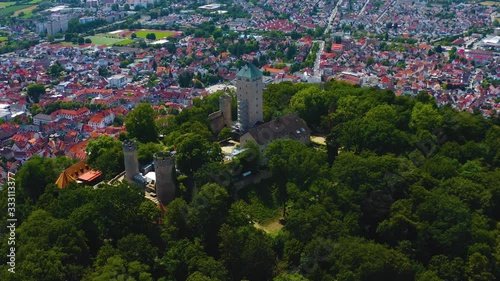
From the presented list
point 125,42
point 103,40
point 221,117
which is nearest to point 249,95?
point 221,117

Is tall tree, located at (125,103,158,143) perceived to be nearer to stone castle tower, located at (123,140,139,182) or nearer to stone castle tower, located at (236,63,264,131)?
stone castle tower, located at (236,63,264,131)

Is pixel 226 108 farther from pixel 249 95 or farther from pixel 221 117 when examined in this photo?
pixel 249 95

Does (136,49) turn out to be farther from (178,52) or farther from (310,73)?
(310,73)

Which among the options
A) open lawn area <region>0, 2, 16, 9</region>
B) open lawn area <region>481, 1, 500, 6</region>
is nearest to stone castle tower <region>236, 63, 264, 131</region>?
open lawn area <region>481, 1, 500, 6</region>

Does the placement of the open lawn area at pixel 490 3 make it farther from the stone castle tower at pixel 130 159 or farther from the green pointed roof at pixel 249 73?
the stone castle tower at pixel 130 159

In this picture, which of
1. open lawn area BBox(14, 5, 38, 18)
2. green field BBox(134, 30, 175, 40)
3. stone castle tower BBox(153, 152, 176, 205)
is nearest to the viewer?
stone castle tower BBox(153, 152, 176, 205)
